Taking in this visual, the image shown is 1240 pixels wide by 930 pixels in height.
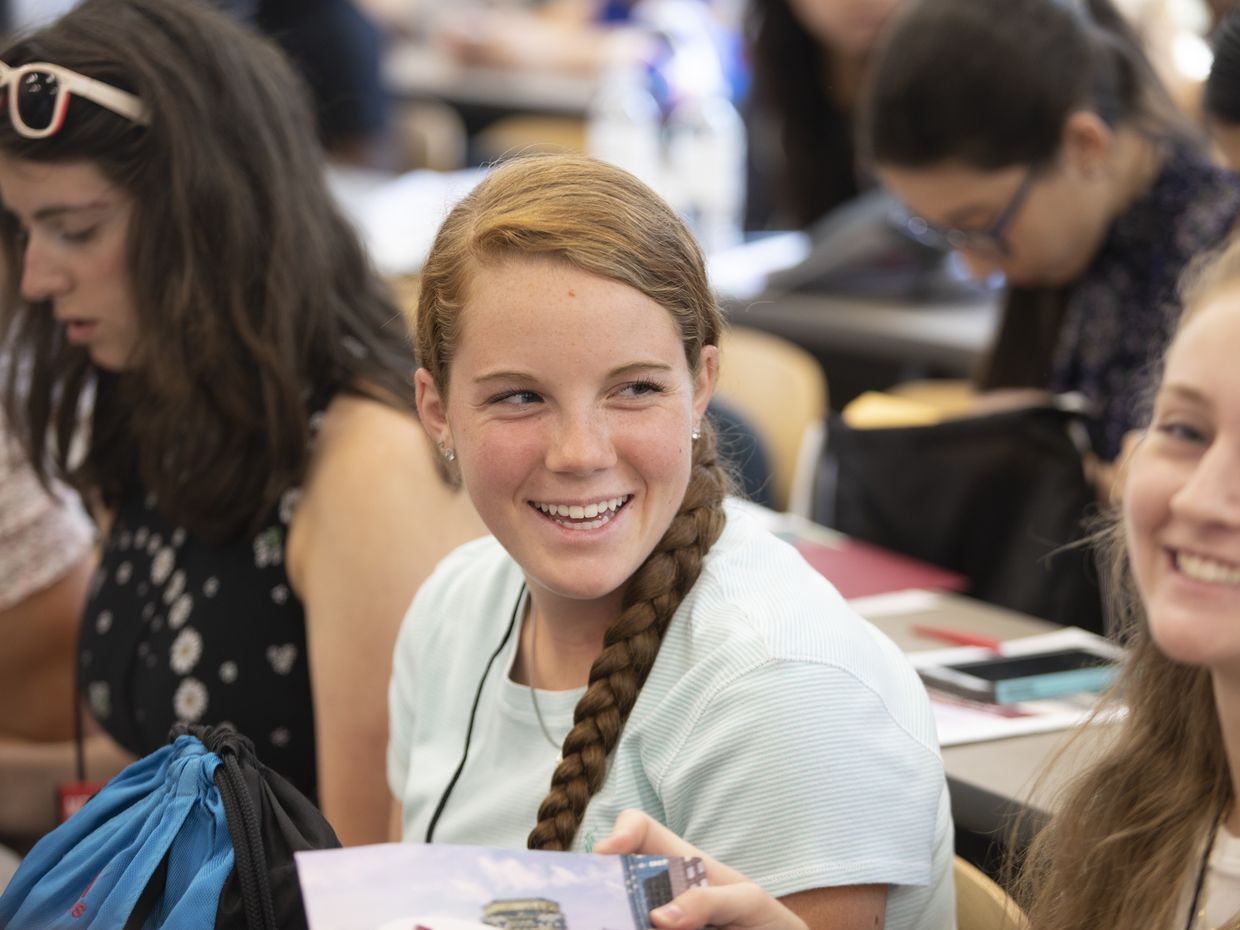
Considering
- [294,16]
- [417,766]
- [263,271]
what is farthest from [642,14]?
[417,766]

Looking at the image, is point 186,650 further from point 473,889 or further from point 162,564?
point 473,889

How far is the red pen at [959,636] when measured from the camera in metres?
1.81

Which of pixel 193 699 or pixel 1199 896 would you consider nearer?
pixel 1199 896

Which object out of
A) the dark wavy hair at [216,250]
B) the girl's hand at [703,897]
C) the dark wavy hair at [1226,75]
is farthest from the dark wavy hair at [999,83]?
the girl's hand at [703,897]

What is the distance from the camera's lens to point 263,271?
1632 millimetres

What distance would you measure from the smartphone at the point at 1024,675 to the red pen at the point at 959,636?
0.07m

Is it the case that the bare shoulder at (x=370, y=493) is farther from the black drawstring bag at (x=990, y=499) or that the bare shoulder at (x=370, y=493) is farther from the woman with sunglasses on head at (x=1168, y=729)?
the black drawstring bag at (x=990, y=499)

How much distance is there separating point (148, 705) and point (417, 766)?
46 cm

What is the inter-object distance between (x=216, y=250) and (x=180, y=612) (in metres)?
0.40

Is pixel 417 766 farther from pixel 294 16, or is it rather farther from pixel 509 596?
pixel 294 16

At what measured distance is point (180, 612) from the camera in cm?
164

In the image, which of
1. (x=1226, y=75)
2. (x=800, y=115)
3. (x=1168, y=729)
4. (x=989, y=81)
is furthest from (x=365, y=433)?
(x=800, y=115)

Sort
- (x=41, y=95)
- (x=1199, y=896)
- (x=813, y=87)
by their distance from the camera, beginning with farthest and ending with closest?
(x=813, y=87)
(x=41, y=95)
(x=1199, y=896)

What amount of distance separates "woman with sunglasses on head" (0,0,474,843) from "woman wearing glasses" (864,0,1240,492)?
0.90 metres
